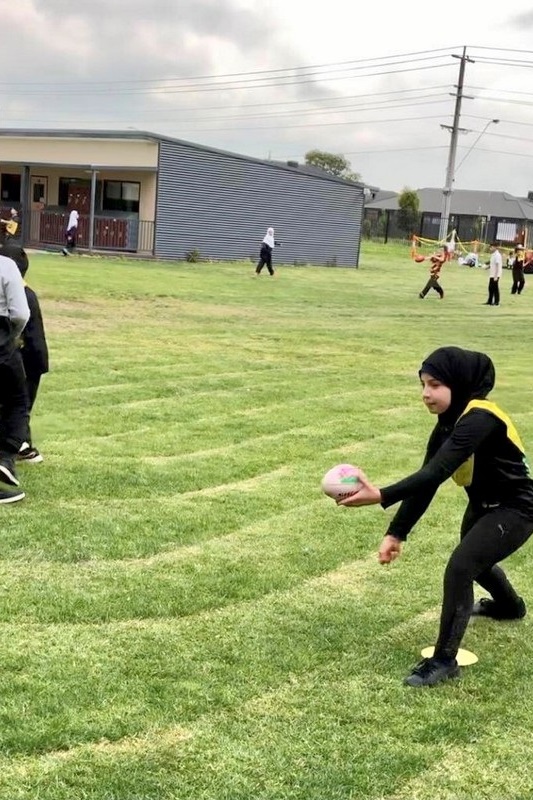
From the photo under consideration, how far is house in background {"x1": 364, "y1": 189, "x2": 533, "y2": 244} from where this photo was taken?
266 feet

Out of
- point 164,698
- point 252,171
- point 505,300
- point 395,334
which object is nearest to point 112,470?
point 164,698

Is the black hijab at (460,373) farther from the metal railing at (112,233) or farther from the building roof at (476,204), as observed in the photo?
the building roof at (476,204)

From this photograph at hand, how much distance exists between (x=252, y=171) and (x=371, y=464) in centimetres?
2936

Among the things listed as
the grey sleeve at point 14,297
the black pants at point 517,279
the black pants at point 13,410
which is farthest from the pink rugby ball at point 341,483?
the black pants at point 517,279

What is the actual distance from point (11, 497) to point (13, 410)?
66cm

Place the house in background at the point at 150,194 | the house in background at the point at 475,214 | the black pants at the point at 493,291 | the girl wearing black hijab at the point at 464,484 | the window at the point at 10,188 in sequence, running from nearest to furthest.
Answer: the girl wearing black hijab at the point at 464,484 < the black pants at the point at 493,291 < the house in background at the point at 150,194 < the window at the point at 10,188 < the house in background at the point at 475,214

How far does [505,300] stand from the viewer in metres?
26.9

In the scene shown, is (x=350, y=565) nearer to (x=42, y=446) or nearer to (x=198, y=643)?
(x=198, y=643)

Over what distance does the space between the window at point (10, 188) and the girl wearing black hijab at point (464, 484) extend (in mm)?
34844

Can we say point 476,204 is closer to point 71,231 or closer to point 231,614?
point 71,231

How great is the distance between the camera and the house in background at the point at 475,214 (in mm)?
81000

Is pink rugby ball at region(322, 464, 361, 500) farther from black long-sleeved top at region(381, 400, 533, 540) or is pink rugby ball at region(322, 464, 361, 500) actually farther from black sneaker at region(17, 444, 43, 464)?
black sneaker at region(17, 444, 43, 464)

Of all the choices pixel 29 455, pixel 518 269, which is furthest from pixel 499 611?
pixel 518 269

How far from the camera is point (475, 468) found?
3.95 m
